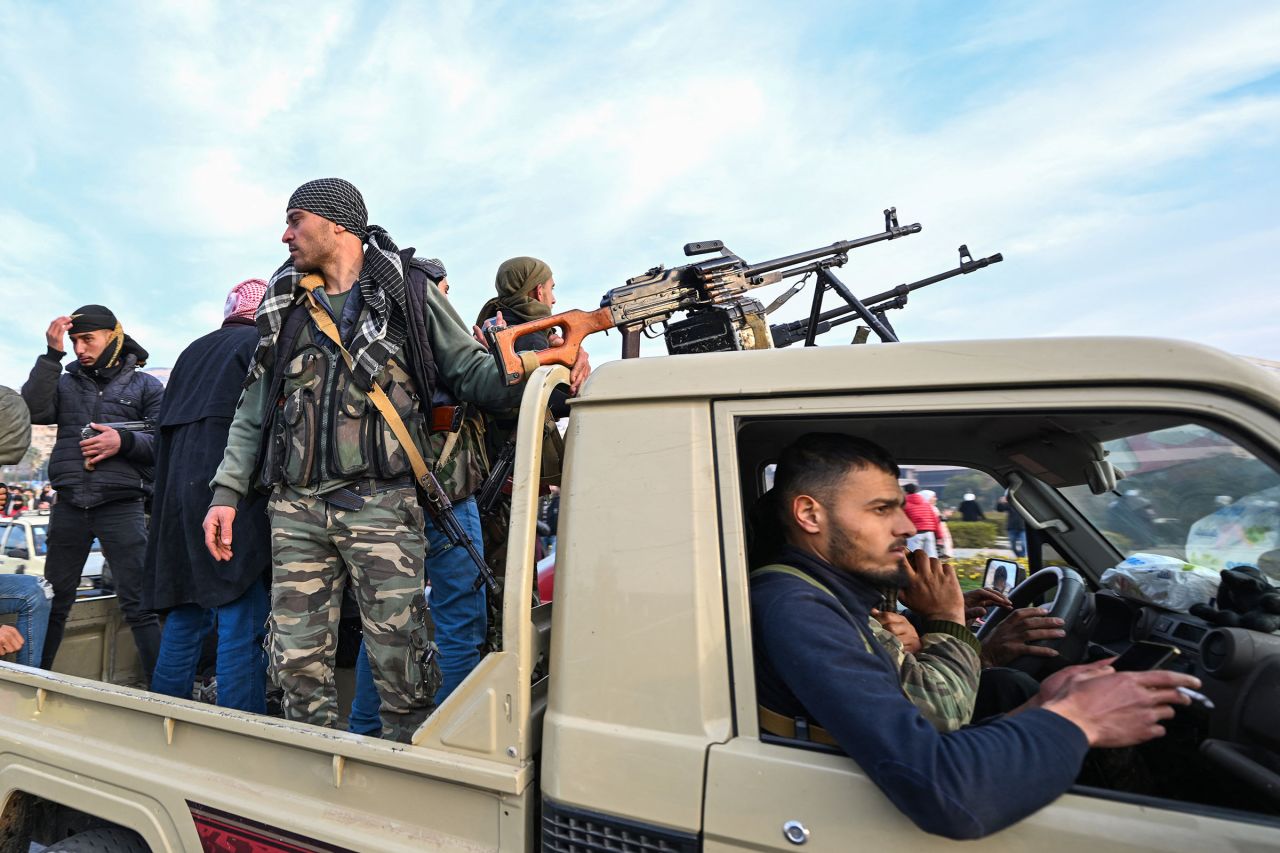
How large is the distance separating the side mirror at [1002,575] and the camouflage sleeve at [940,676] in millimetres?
1104

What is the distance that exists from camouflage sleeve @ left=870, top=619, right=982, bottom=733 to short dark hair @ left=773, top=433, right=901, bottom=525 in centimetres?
30

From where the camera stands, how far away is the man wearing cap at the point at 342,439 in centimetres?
201

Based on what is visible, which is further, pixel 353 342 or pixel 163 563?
pixel 163 563

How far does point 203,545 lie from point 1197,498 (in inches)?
109

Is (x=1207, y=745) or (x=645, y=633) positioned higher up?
(x=645, y=633)

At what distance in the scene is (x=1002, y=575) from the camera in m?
2.57

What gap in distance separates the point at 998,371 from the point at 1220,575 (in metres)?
0.86

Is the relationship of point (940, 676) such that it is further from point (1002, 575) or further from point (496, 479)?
point (496, 479)

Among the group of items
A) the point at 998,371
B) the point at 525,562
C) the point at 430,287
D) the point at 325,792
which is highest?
the point at 430,287

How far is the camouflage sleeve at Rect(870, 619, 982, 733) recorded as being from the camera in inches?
53.1

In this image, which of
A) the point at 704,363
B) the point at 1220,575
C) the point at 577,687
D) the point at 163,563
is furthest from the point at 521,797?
the point at 163,563

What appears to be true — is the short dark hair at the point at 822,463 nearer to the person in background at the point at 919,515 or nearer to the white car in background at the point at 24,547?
the person in background at the point at 919,515

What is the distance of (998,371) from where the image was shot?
119 centimetres

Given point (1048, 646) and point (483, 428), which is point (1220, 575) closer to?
point (1048, 646)
